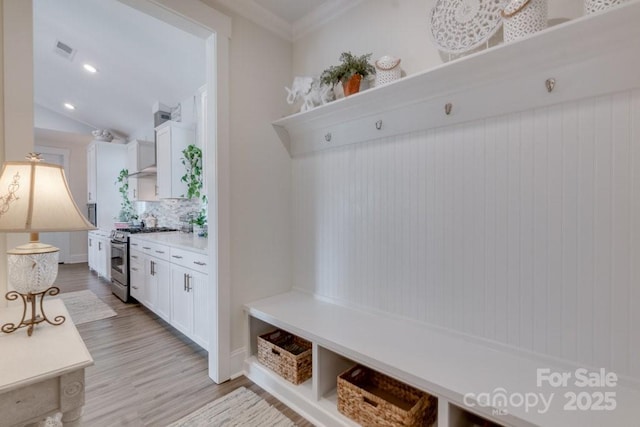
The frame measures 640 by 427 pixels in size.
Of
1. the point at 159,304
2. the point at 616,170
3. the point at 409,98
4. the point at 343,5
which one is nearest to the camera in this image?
the point at 616,170

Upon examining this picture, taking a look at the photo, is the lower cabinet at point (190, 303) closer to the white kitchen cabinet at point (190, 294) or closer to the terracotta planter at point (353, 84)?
the white kitchen cabinet at point (190, 294)

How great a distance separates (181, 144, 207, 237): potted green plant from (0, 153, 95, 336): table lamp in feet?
7.50

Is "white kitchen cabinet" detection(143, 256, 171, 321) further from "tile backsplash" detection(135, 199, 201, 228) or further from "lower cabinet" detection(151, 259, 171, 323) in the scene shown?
"tile backsplash" detection(135, 199, 201, 228)

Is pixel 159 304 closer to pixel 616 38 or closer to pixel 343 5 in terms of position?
pixel 343 5

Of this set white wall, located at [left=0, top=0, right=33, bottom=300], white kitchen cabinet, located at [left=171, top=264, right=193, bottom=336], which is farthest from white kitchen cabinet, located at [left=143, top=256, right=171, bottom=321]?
white wall, located at [left=0, top=0, right=33, bottom=300]

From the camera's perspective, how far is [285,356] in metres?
1.90

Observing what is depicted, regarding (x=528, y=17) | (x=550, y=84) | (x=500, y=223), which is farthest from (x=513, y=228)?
(x=528, y=17)

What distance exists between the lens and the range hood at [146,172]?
14.5 feet

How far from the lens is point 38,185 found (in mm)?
1038

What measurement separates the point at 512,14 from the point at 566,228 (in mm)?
967

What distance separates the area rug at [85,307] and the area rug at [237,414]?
2.29 metres

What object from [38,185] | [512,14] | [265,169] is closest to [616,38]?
[512,14]

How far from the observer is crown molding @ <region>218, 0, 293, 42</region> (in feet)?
6.74

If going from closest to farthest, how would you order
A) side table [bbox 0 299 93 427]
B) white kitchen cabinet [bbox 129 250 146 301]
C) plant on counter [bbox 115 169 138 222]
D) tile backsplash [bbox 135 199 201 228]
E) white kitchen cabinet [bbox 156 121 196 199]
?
side table [bbox 0 299 93 427], white kitchen cabinet [bbox 129 250 146 301], white kitchen cabinet [bbox 156 121 196 199], tile backsplash [bbox 135 199 201 228], plant on counter [bbox 115 169 138 222]
